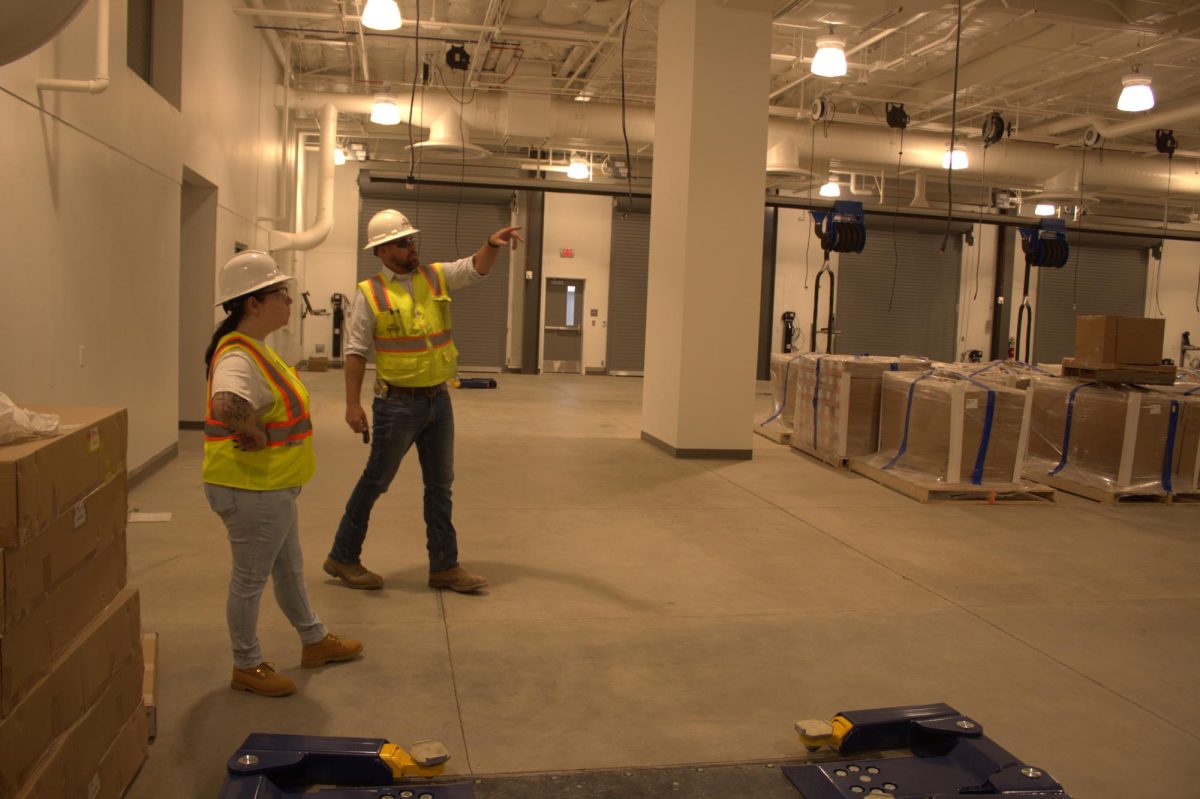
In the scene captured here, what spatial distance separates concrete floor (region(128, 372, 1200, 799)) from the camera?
9.96 ft

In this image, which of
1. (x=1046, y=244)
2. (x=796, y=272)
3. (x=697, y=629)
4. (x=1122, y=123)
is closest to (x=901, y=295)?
(x=796, y=272)

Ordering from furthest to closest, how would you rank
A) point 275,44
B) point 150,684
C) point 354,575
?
point 275,44, point 354,575, point 150,684

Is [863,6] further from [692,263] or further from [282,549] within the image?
[282,549]

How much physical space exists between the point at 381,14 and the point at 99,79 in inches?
123

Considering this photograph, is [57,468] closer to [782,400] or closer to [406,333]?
[406,333]

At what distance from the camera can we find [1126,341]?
7.61 meters

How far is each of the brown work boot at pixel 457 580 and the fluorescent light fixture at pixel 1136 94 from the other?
27.0 feet

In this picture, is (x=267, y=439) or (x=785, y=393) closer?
(x=267, y=439)

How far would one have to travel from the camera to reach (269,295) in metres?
3.06

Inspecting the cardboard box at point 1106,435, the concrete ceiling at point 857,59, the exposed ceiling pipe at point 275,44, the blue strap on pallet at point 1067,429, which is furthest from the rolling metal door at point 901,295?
the blue strap on pallet at point 1067,429

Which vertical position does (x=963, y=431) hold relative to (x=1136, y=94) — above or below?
below

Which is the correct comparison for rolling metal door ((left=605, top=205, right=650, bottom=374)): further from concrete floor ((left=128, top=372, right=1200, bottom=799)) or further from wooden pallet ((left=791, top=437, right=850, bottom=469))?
concrete floor ((left=128, top=372, right=1200, bottom=799))

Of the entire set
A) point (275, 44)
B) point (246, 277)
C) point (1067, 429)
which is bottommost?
point (1067, 429)

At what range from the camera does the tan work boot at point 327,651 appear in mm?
3439
